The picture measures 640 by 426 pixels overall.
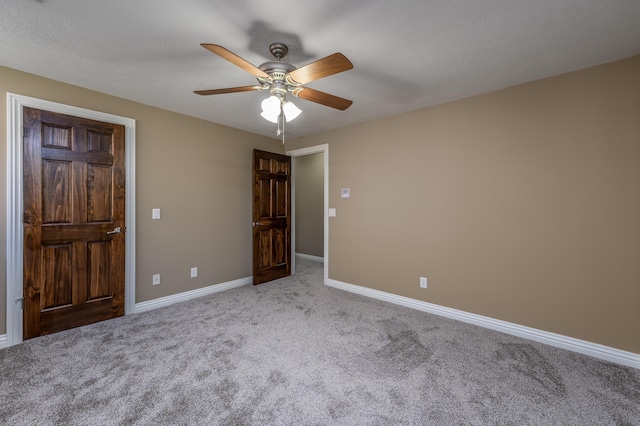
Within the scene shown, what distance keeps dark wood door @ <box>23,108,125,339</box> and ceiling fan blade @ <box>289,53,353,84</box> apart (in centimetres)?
233

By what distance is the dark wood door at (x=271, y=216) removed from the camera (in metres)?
4.13

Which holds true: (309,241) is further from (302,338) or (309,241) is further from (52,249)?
(52,249)

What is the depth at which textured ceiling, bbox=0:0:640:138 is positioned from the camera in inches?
63.6

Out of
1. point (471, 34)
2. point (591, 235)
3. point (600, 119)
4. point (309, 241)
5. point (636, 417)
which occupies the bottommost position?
point (636, 417)

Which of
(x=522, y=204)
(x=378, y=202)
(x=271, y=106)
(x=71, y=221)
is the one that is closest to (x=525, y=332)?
(x=522, y=204)

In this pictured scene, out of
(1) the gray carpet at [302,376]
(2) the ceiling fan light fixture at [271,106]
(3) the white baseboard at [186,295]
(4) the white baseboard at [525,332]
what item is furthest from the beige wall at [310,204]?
(2) the ceiling fan light fixture at [271,106]

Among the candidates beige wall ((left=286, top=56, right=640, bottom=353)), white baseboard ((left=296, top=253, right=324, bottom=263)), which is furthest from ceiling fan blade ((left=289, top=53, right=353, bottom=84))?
white baseboard ((left=296, top=253, right=324, bottom=263))

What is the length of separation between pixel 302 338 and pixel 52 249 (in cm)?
250

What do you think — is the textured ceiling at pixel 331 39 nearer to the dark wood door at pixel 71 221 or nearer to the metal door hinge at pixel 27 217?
the dark wood door at pixel 71 221

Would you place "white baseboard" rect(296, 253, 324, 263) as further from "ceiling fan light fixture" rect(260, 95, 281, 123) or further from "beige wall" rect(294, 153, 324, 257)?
"ceiling fan light fixture" rect(260, 95, 281, 123)

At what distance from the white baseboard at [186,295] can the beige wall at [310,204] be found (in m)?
2.22

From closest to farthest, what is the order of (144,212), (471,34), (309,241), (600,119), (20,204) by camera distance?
(471,34) < (600,119) < (20,204) < (144,212) < (309,241)

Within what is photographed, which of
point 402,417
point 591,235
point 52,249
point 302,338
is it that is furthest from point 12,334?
point 591,235

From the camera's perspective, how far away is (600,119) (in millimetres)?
2217
